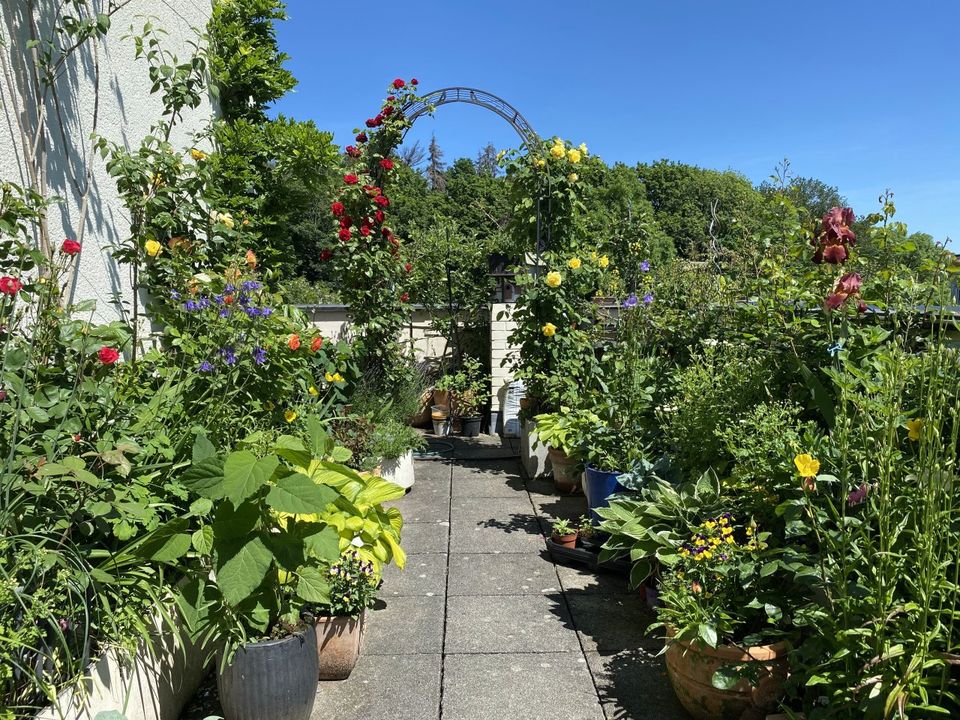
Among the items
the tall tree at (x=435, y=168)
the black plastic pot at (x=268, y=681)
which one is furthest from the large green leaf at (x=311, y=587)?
the tall tree at (x=435, y=168)

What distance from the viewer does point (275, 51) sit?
5.50 metres

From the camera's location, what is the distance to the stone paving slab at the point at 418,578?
320 centimetres

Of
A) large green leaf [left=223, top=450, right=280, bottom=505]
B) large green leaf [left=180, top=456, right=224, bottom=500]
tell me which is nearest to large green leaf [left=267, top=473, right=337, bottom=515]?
large green leaf [left=223, top=450, right=280, bottom=505]

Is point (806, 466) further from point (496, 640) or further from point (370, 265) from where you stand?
point (370, 265)

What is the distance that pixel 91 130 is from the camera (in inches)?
128

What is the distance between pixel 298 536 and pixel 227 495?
321 millimetres

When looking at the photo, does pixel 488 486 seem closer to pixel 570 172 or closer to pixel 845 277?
pixel 570 172

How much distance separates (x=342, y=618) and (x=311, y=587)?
1.40ft

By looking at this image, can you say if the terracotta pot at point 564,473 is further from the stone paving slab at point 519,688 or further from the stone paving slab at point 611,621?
the stone paving slab at point 519,688

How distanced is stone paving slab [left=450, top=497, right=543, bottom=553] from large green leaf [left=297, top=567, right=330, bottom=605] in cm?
161

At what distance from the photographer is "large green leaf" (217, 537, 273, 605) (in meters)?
1.81

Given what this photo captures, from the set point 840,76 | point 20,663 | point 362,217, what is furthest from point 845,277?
point 840,76

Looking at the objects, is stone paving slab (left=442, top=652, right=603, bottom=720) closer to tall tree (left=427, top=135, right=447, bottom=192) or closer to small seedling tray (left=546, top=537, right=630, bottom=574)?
small seedling tray (left=546, top=537, right=630, bottom=574)

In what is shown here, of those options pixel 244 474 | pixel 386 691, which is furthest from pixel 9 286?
pixel 386 691
